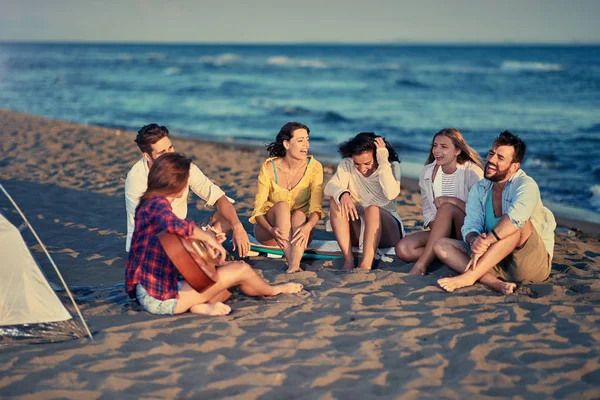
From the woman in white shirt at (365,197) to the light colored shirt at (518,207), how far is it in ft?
2.64

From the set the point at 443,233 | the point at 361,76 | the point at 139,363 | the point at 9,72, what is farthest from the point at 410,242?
the point at 9,72

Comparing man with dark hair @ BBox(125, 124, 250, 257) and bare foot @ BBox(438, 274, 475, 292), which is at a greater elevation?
man with dark hair @ BBox(125, 124, 250, 257)

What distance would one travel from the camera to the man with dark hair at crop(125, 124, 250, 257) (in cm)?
484

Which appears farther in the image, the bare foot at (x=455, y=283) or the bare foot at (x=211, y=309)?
the bare foot at (x=455, y=283)

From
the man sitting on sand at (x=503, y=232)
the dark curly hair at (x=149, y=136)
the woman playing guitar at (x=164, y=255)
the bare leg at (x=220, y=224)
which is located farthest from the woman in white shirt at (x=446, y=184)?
the dark curly hair at (x=149, y=136)

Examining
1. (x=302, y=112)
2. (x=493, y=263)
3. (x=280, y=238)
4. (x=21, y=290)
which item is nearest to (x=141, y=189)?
(x=280, y=238)

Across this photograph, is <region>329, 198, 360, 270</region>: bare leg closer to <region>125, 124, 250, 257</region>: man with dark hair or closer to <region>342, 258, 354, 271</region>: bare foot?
<region>342, 258, 354, 271</region>: bare foot

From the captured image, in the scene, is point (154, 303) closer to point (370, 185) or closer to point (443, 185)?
point (370, 185)

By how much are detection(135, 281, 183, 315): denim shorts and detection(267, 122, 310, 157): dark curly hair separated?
186cm

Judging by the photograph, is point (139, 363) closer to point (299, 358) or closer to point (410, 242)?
point (299, 358)

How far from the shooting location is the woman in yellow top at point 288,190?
514 cm

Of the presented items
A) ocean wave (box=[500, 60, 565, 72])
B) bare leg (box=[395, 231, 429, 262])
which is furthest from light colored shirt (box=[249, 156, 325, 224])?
ocean wave (box=[500, 60, 565, 72])

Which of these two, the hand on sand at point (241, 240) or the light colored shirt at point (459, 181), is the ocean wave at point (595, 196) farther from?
the hand on sand at point (241, 240)

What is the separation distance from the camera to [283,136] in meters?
5.27
